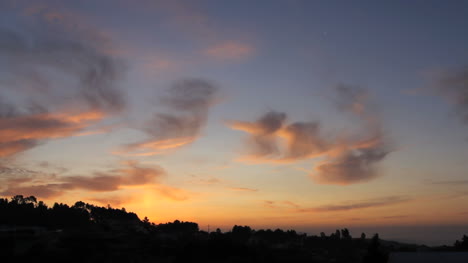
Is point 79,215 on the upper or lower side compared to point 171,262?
upper

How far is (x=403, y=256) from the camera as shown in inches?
3435

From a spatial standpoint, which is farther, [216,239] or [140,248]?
[216,239]

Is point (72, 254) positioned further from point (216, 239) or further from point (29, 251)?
point (216, 239)

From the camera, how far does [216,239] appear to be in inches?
3969

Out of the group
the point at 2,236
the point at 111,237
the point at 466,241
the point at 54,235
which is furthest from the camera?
the point at 466,241

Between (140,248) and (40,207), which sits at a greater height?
(40,207)

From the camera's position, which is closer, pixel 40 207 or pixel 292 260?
pixel 292 260

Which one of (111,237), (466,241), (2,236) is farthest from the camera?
(466,241)

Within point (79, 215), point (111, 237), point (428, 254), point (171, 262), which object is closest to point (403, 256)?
point (428, 254)

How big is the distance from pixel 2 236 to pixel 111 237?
78.3 ft

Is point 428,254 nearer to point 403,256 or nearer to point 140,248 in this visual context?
point 403,256

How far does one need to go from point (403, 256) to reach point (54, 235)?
80.2 metres

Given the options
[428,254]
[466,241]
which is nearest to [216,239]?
[428,254]

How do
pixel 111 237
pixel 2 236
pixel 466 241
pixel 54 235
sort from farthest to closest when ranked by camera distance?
pixel 466 241, pixel 111 237, pixel 54 235, pixel 2 236
